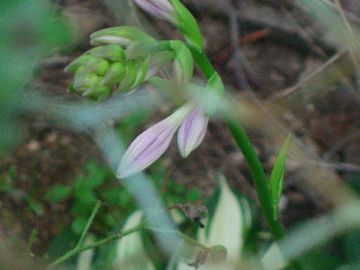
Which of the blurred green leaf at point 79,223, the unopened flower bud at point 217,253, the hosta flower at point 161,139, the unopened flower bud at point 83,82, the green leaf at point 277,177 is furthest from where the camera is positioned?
the blurred green leaf at point 79,223

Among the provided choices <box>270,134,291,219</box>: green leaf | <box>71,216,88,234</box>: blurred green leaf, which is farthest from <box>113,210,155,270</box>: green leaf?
<box>270,134,291,219</box>: green leaf

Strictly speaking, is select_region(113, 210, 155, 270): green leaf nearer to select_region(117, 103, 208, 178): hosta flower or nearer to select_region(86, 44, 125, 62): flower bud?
select_region(117, 103, 208, 178): hosta flower

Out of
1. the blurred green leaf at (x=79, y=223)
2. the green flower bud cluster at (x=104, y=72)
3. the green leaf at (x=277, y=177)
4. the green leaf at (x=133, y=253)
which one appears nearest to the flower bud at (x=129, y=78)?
the green flower bud cluster at (x=104, y=72)

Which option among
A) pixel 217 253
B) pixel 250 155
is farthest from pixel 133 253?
pixel 250 155

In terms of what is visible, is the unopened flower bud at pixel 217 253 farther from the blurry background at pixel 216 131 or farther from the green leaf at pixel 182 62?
the green leaf at pixel 182 62

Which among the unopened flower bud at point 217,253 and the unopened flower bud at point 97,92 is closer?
the unopened flower bud at point 97,92

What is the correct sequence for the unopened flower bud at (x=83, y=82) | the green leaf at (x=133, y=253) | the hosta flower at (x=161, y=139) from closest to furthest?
the unopened flower bud at (x=83, y=82) < the hosta flower at (x=161, y=139) < the green leaf at (x=133, y=253)
